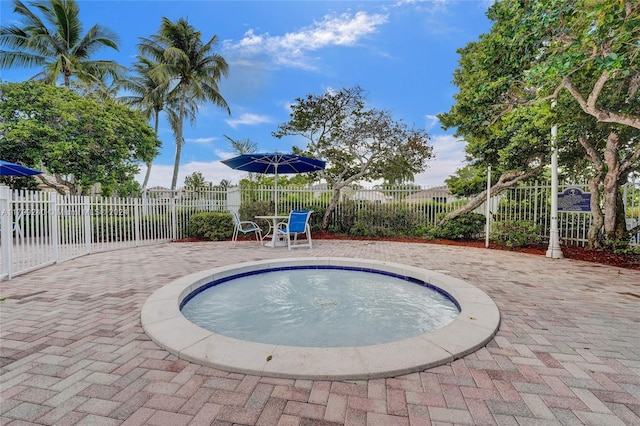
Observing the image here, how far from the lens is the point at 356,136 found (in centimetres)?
1029

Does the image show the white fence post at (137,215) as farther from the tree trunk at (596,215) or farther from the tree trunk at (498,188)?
the tree trunk at (596,215)

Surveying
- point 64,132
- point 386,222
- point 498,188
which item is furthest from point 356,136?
point 64,132

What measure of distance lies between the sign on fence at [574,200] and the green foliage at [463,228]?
214 centimetres

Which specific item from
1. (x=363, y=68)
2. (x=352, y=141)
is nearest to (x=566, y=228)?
(x=352, y=141)

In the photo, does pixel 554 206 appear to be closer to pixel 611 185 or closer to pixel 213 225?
pixel 611 185

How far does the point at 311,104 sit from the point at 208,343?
32.0ft

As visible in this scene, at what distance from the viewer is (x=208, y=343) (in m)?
2.09

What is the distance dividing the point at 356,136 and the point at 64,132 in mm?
10935

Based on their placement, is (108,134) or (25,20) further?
(25,20)

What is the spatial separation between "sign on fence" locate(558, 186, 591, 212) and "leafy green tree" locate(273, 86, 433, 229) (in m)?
4.30

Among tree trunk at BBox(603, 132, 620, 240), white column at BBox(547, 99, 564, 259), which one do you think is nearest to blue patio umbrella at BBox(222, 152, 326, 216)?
white column at BBox(547, 99, 564, 259)

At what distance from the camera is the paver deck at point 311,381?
1.43 meters

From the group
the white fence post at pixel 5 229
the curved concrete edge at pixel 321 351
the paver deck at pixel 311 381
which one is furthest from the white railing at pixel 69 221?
the curved concrete edge at pixel 321 351

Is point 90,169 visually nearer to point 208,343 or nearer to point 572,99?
point 208,343
